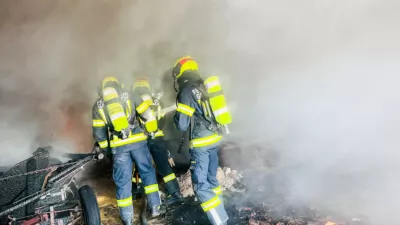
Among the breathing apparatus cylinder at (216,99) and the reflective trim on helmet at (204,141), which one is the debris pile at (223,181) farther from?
the breathing apparatus cylinder at (216,99)

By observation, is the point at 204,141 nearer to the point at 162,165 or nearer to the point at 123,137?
the point at 123,137

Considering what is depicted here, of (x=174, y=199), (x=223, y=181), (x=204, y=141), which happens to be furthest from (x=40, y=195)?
(x=223, y=181)

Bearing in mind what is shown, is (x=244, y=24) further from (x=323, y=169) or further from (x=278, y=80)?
(x=323, y=169)

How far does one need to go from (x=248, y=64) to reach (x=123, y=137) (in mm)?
5271

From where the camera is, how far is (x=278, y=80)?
8.75 meters

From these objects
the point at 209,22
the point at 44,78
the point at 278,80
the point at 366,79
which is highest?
the point at 209,22

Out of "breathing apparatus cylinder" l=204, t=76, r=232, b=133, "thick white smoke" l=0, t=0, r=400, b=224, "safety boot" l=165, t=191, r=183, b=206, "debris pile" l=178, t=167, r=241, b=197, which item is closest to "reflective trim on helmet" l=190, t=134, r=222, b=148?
"breathing apparatus cylinder" l=204, t=76, r=232, b=133

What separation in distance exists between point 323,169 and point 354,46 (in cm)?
322

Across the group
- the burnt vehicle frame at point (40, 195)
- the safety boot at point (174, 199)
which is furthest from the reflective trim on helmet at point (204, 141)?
the safety boot at point (174, 199)

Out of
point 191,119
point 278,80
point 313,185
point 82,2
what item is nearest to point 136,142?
point 191,119

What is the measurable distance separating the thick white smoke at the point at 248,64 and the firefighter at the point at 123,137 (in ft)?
9.28

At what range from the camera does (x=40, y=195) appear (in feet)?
11.4

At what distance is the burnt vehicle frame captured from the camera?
3416mm

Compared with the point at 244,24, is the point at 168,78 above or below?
below
